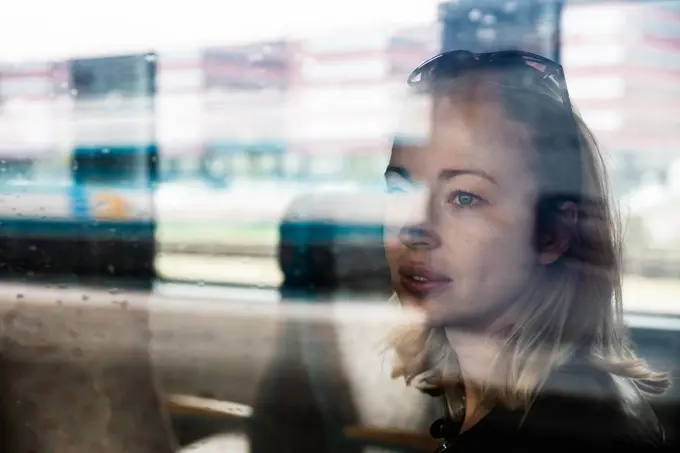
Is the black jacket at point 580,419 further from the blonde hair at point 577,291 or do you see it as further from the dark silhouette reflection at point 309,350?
the dark silhouette reflection at point 309,350

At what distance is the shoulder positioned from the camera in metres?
1.36

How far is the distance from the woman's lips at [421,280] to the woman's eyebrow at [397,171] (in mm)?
203

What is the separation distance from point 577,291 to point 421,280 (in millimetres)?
327

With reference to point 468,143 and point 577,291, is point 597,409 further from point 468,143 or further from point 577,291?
point 468,143

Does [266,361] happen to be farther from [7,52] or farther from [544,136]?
[7,52]

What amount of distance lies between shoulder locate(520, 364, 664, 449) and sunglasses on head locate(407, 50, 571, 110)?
22.4 inches

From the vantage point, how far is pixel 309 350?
1.61 meters

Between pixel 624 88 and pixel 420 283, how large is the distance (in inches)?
23.1

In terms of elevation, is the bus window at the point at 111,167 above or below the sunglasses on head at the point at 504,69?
below

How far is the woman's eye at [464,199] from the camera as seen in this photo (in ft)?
4.62

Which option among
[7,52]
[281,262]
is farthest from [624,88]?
[7,52]

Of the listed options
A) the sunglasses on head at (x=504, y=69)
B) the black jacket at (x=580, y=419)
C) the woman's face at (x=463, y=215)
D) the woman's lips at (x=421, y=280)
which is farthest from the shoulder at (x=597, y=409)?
the sunglasses on head at (x=504, y=69)

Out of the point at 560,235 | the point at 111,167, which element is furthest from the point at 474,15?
the point at 111,167

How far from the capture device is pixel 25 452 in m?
1.91
